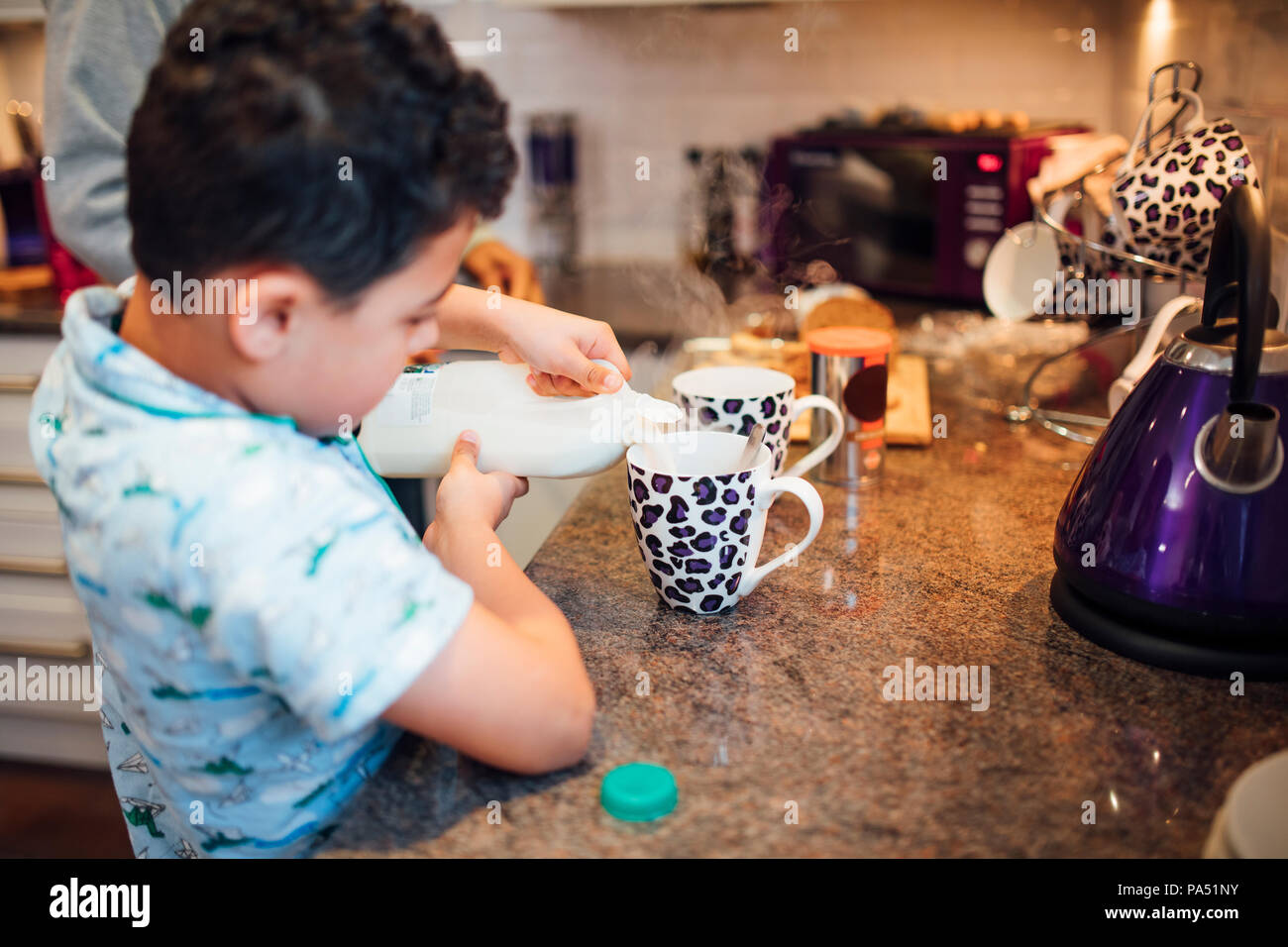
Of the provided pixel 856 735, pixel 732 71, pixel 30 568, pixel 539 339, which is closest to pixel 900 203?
pixel 732 71

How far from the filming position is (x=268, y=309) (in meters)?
0.54

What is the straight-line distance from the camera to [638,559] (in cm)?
91

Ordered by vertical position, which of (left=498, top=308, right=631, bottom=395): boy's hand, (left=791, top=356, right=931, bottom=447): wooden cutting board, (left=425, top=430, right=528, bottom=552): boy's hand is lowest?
(left=791, top=356, right=931, bottom=447): wooden cutting board

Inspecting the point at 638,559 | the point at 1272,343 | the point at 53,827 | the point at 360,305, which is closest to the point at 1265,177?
the point at 1272,343

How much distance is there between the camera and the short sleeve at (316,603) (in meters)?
0.53

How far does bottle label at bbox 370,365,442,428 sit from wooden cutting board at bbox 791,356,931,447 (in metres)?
0.43

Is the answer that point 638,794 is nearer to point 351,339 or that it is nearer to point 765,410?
point 351,339

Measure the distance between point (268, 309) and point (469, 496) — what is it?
9.5 inches

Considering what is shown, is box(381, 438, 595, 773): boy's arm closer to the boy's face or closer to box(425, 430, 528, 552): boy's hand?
box(425, 430, 528, 552): boy's hand

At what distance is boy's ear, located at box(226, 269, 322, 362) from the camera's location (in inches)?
21.0

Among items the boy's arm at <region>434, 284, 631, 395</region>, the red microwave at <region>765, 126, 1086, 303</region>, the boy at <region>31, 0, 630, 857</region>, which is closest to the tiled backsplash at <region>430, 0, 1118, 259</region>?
the red microwave at <region>765, 126, 1086, 303</region>

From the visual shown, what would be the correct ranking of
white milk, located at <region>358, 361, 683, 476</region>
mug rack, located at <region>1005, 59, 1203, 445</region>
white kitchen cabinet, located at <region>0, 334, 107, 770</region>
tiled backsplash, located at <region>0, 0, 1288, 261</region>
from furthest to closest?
1. tiled backsplash, located at <region>0, 0, 1288, 261</region>
2. white kitchen cabinet, located at <region>0, 334, 107, 770</region>
3. mug rack, located at <region>1005, 59, 1203, 445</region>
4. white milk, located at <region>358, 361, 683, 476</region>

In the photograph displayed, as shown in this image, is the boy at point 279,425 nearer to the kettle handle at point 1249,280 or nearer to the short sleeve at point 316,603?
the short sleeve at point 316,603
